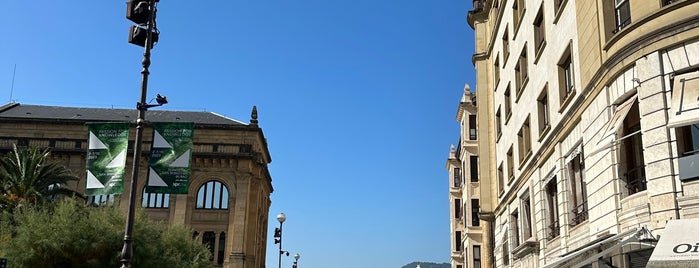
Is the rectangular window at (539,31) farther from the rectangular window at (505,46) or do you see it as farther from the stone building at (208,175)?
the stone building at (208,175)

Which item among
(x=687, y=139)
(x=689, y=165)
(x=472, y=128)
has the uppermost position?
(x=472, y=128)

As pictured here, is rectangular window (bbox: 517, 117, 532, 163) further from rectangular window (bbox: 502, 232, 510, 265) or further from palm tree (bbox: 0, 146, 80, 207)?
palm tree (bbox: 0, 146, 80, 207)

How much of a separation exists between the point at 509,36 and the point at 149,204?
135 feet

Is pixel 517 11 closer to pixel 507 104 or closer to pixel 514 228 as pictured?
pixel 507 104

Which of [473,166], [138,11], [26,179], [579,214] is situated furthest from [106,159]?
[473,166]

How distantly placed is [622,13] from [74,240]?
21.9 m

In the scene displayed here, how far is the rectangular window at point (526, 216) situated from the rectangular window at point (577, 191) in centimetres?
624

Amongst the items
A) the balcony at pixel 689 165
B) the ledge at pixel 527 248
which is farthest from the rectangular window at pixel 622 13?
the ledge at pixel 527 248

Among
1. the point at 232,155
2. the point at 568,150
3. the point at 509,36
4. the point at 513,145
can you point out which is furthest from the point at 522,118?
the point at 232,155

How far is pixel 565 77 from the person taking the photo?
2062cm

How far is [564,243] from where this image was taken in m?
19.8

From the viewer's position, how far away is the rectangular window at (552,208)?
21812 mm

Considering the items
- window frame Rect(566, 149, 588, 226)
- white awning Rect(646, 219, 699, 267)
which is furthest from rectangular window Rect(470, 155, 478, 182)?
white awning Rect(646, 219, 699, 267)

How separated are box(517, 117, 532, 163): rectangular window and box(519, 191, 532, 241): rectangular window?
4.93 ft
